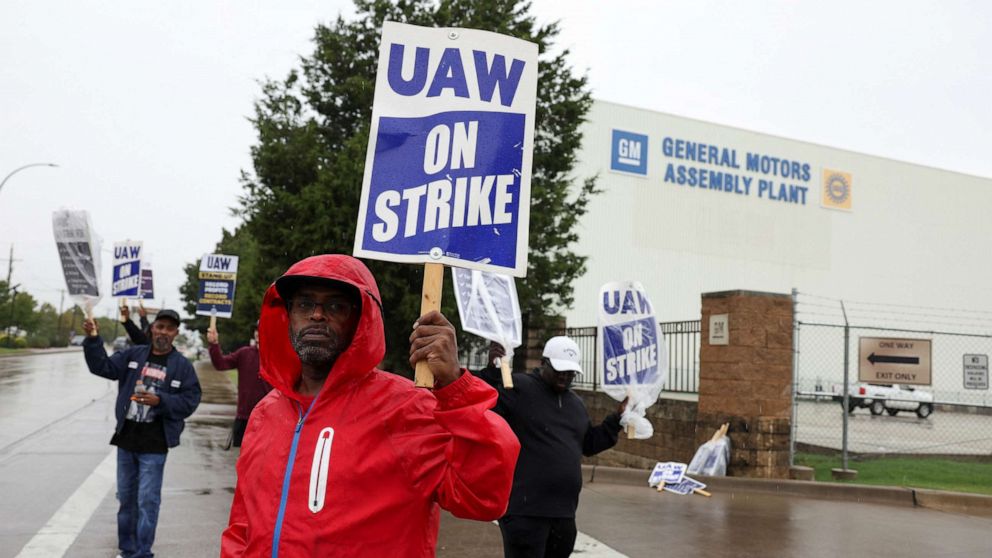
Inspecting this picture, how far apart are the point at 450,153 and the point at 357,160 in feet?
36.3

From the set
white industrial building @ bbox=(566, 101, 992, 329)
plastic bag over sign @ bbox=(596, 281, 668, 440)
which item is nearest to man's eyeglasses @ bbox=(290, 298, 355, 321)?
plastic bag over sign @ bbox=(596, 281, 668, 440)

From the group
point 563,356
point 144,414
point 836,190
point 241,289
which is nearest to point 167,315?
point 144,414

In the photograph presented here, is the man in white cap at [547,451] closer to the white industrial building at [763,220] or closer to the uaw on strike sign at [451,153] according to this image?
the uaw on strike sign at [451,153]

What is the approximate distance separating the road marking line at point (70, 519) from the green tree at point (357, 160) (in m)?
5.32

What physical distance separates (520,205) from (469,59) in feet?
1.87

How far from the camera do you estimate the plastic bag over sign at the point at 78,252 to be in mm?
7629

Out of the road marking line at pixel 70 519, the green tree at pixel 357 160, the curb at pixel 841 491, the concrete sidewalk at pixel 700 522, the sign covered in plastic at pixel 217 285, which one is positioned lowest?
the road marking line at pixel 70 519

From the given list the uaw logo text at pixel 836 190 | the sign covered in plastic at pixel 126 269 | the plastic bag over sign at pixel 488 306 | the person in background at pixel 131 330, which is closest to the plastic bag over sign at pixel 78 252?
the person in background at pixel 131 330

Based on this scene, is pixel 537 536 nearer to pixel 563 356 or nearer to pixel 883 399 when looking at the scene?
pixel 563 356

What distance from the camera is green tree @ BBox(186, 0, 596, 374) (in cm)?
1384

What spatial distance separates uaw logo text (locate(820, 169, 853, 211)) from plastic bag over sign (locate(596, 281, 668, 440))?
126 feet

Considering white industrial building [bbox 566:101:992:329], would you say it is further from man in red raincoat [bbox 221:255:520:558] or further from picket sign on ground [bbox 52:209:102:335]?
man in red raincoat [bbox 221:255:520:558]

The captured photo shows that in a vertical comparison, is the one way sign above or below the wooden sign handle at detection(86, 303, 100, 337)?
Result: above

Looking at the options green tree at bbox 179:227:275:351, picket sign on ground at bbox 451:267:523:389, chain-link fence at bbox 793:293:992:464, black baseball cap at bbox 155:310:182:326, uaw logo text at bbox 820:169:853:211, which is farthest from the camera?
uaw logo text at bbox 820:169:853:211
